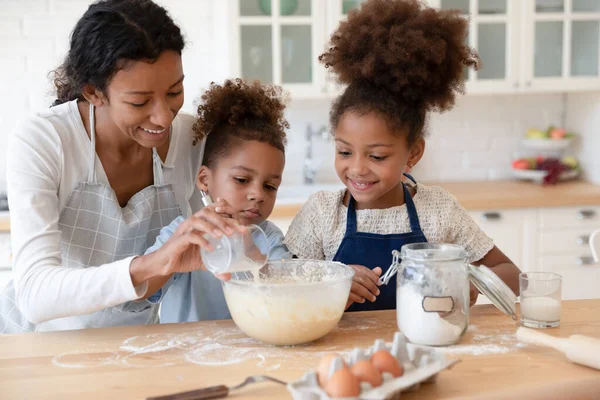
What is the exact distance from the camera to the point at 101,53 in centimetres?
149

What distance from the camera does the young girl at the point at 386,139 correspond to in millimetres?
1565

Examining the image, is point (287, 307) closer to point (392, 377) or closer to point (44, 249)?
point (392, 377)

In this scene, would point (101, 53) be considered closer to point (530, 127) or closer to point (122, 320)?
point (122, 320)

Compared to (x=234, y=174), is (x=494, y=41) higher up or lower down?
higher up

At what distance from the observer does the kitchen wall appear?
3414 millimetres

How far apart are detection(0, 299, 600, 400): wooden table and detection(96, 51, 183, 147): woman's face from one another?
1.45 feet

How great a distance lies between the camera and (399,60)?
154 cm

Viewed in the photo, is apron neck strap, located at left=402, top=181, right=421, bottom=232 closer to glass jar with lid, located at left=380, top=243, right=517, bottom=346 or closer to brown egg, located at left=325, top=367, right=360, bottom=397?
glass jar with lid, located at left=380, top=243, right=517, bottom=346

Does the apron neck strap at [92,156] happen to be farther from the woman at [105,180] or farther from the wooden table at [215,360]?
the wooden table at [215,360]

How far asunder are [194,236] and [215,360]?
0.22 meters

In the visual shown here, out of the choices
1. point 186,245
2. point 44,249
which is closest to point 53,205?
point 44,249

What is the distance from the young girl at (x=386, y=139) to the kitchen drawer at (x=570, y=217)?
5.90ft

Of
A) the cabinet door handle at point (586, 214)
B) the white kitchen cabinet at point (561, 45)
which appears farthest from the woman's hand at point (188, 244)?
the white kitchen cabinet at point (561, 45)

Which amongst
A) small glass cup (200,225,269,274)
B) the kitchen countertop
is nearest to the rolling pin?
small glass cup (200,225,269,274)
